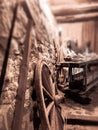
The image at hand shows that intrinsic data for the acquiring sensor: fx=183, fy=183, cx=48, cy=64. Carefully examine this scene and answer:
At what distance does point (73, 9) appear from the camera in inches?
169

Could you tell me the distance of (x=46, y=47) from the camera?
3.07 meters

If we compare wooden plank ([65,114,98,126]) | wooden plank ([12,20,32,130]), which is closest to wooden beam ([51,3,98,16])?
wooden plank ([12,20,32,130])

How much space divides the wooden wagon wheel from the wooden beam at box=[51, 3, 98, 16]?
6.76 feet

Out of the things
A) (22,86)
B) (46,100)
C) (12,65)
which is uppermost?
(12,65)

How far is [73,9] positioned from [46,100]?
2.53 meters

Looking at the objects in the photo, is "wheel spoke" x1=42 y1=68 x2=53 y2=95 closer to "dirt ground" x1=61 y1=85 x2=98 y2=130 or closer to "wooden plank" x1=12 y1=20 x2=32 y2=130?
"wooden plank" x1=12 y1=20 x2=32 y2=130

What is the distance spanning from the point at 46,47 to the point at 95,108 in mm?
1585

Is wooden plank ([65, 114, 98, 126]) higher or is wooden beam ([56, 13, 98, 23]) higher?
wooden beam ([56, 13, 98, 23])

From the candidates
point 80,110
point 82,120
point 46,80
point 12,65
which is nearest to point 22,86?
point 12,65

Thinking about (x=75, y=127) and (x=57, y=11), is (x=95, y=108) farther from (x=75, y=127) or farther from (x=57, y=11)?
(x=57, y=11)

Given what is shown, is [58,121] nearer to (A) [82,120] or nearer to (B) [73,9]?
(A) [82,120]

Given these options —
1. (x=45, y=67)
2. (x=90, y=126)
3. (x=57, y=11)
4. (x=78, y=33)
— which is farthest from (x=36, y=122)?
(x=78, y=33)

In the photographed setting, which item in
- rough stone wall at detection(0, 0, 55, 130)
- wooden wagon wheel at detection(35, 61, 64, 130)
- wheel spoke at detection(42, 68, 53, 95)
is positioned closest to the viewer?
rough stone wall at detection(0, 0, 55, 130)

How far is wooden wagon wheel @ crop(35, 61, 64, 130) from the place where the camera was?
2.18 meters
